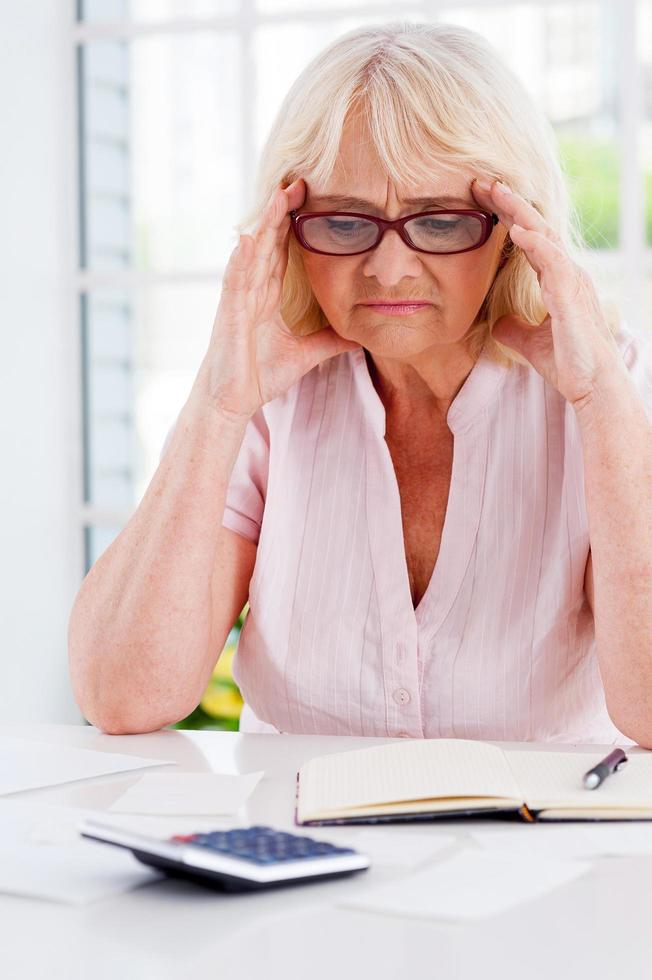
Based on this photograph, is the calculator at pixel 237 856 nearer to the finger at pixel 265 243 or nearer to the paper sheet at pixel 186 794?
the paper sheet at pixel 186 794

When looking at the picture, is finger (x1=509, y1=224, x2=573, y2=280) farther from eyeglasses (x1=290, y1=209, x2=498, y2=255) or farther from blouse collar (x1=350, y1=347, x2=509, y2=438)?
blouse collar (x1=350, y1=347, x2=509, y2=438)

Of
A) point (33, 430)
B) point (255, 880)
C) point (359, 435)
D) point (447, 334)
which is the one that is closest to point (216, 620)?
point (359, 435)

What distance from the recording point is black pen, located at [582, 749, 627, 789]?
3.42 ft

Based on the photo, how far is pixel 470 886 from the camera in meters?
0.85

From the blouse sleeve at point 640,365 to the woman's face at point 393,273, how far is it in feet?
0.68

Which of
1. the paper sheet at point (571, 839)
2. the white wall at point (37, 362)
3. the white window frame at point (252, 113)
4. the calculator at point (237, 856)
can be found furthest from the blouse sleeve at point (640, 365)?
the white wall at point (37, 362)

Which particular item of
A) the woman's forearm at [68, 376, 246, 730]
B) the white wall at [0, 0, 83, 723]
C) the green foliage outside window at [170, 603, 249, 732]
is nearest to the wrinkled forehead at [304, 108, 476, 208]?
the woman's forearm at [68, 376, 246, 730]

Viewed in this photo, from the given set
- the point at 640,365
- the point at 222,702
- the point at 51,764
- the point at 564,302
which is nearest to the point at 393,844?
the point at 51,764

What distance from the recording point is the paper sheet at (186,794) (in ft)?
3.45

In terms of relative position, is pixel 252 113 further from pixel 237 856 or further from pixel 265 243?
pixel 237 856

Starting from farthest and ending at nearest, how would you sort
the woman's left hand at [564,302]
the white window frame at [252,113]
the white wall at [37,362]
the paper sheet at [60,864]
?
the white wall at [37,362]
the white window frame at [252,113]
the woman's left hand at [564,302]
the paper sheet at [60,864]

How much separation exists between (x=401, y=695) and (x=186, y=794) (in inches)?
19.9

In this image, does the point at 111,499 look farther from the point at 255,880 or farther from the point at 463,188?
the point at 255,880

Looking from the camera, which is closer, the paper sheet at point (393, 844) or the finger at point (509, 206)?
the paper sheet at point (393, 844)
